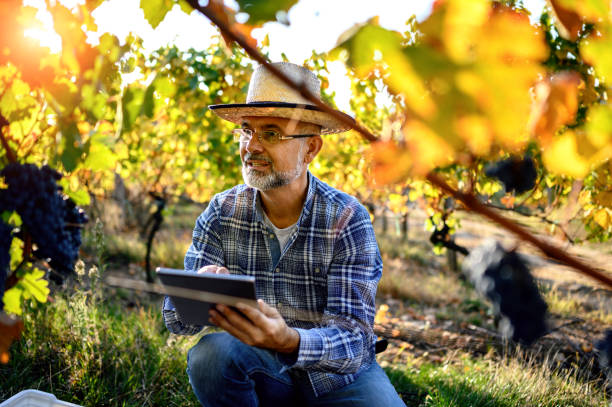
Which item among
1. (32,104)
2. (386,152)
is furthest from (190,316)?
(386,152)

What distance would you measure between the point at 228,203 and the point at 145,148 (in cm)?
398

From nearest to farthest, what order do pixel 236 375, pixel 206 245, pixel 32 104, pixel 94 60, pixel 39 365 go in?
pixel 94 60, pixel 32 104, pixel 236 375, pixel 206 245, pixel 39 365

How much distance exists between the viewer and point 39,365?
2.62 meters

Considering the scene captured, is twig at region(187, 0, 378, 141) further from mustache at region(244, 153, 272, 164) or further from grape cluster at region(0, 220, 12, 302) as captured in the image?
mustache at region(244, 153, 272, 164)

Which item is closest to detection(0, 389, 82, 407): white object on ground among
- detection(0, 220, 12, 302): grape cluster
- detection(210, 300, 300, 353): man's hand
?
detection(0, 220, 12, 302): grape cluster

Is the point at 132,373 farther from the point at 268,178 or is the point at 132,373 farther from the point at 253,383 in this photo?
the point at 268,178

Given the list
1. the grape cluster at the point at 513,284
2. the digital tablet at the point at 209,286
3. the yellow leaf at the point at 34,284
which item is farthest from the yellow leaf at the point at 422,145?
the yellow leaf at the point at 34,284

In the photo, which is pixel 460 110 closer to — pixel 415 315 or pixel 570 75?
pixel 570 75

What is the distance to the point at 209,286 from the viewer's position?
146cm

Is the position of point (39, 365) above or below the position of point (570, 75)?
below

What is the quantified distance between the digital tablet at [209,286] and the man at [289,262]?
0.32 metres

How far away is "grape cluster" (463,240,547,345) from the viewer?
0.77m

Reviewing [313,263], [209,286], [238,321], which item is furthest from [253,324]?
[313,263]

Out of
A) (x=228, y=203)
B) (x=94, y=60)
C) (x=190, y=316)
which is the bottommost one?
(x=190, y=316)
